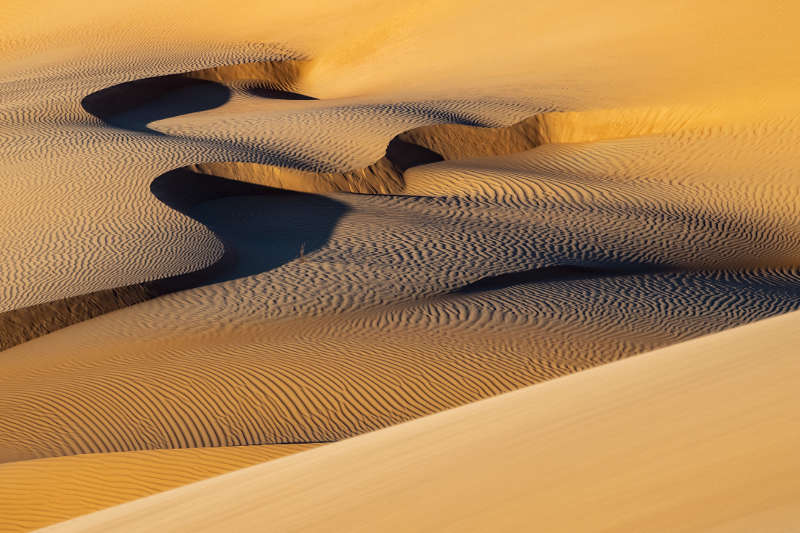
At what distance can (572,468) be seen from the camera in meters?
2.71

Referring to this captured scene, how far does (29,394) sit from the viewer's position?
8039 mm

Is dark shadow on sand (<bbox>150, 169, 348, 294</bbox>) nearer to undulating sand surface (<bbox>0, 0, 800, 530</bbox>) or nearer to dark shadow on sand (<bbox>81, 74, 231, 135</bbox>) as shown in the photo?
undulating sand surface (<bbox>0, 0, 800, 530</bbox>)

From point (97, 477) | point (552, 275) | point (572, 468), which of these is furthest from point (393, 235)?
point (572, 468)

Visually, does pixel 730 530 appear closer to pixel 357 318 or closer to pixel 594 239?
pixel 357 318

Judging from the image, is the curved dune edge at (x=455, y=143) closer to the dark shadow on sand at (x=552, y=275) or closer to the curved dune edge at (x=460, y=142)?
the curved dune edge at (x=460, y=142)

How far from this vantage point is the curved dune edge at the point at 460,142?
1470 cm

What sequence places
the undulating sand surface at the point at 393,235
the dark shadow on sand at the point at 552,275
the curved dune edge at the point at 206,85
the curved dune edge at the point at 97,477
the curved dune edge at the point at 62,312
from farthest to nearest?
the curved dune edge at the point at 206,85
the dark shadow on sand at the point at 552,275
the curved dune edge at the point at 62,312
the undulating sand surface at the point at 393,235
the curved dune edge at the point at 97,477

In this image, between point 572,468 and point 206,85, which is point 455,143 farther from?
point 572,468

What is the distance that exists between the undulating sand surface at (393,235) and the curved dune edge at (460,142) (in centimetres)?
5

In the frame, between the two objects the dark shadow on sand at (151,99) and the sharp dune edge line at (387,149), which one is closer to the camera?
the sharp dune edge line at (387,149)

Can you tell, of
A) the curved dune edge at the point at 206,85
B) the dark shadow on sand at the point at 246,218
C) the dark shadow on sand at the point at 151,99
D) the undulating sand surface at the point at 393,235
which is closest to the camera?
the undulating sand surface at the point at 393,235

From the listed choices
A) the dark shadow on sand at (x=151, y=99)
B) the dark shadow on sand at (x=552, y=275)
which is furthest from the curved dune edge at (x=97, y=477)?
the dark shadow on sand at (x=151, y=99)

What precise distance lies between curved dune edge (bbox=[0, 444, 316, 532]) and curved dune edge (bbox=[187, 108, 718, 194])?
855 centimetres

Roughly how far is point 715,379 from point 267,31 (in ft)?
85.4
